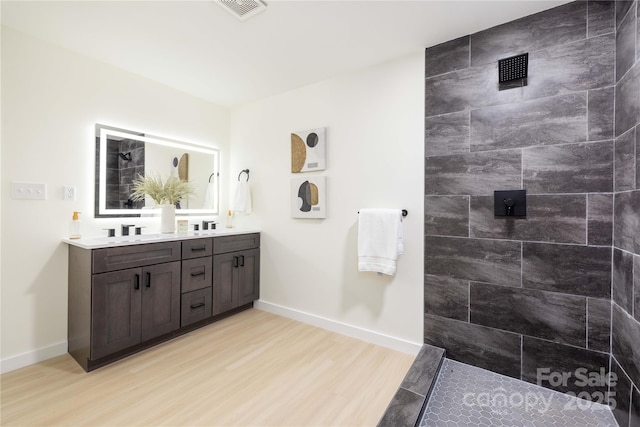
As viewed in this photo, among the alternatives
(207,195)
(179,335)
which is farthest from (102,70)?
(179,335)

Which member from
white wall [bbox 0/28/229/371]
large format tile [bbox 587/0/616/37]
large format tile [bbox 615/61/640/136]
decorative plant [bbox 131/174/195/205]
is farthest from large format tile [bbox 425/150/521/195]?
white wall [bbox 0/28/229/371]

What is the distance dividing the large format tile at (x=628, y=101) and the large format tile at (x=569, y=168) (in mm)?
136

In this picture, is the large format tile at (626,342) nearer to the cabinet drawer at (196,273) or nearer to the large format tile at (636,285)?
the large format tile at (636,285)

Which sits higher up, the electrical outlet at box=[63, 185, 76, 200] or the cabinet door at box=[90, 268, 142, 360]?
the electrical outlet at box=[63, 185, 76, 200]

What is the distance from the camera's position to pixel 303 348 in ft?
7.30

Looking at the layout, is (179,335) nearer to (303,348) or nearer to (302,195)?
(303,348)

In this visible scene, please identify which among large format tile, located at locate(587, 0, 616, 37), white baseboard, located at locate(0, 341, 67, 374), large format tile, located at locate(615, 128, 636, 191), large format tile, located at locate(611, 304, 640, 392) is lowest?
white baseboard, located at locate(0, 341, 67, 374)

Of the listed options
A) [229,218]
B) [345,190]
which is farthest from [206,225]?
[345,190]

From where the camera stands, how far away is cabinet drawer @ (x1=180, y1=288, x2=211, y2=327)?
236 cm

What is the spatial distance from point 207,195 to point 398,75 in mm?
2247

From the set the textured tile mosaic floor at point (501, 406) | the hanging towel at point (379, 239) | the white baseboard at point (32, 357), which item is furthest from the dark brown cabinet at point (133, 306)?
the textured tile mosaic floor at point (501, 406)

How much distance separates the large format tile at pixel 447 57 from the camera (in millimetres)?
1957

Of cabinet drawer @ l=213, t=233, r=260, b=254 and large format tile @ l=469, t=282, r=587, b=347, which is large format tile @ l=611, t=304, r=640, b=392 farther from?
cabinet drawer @ l=213, t=233, r=260, b=254

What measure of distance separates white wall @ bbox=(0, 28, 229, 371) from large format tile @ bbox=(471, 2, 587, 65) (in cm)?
282
